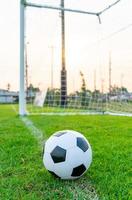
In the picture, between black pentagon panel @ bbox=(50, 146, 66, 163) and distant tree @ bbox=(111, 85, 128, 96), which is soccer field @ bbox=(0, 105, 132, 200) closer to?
black pentagon panel @ bbox=(50, 146, 66, 163)

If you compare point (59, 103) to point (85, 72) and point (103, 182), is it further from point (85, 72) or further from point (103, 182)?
point (103, 182)

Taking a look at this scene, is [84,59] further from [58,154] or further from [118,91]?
[58,154]

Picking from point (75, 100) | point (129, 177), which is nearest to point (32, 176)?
point (129, 177)

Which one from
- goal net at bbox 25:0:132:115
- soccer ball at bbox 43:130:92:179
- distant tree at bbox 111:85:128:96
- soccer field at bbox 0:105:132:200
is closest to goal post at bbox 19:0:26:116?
goal net at bbox 25:0:132:115

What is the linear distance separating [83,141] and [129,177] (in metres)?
0.49

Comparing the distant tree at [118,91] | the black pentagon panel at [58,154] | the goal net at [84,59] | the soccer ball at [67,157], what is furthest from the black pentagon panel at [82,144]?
the distant tree at [118,91]

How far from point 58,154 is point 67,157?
0.26ft

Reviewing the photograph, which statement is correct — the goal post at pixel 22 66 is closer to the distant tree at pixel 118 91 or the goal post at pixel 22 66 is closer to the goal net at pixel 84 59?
→ the goal net at pixel 84 59

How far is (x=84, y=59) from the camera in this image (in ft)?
48.6

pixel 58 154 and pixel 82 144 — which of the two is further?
pixel 82 144

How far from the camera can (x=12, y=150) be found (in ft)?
14.5

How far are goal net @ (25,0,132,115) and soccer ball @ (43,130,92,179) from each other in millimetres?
9082

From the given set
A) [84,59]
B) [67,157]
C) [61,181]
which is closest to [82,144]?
[67,157]

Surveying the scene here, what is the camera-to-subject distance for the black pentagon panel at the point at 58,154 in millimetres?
2996
